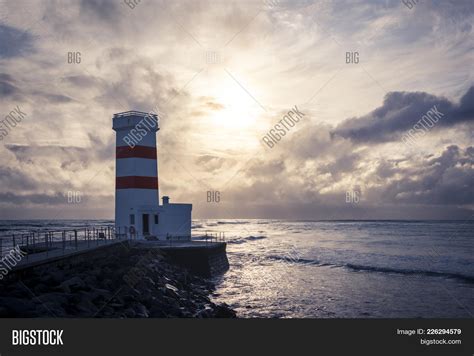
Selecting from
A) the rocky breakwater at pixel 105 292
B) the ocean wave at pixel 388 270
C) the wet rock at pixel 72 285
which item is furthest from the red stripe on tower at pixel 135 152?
the ocean wave at pixel 388 270

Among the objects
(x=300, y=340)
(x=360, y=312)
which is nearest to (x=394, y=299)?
(x=360, y=312)

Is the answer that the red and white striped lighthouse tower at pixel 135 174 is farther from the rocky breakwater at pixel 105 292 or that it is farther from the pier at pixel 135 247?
the rocky breakwater at pixel 105 292

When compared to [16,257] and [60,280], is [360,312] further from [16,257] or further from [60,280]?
[16,257]

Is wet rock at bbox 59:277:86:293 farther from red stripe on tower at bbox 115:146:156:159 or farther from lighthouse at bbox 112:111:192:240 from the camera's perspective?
red stripe on tower at bbox 115:146:156:159

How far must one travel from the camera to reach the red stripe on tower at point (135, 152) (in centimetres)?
2488

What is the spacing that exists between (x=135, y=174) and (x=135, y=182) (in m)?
0.48

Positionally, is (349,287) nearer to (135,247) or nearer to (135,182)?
(135,247)

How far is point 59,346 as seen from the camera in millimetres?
8898

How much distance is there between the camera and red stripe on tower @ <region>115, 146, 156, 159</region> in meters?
24.9

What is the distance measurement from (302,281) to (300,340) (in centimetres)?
1406

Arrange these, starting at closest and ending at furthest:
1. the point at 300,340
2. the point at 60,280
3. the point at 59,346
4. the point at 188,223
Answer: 1. the point at 59,346
2. the point at 300,340
3. the point at 60,280
4. the point at 188,223

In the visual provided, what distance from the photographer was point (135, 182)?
24.8m

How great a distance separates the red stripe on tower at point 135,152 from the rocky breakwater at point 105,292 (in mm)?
7147

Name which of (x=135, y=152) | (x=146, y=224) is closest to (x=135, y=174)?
(x=135, y=152)
